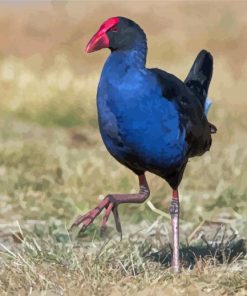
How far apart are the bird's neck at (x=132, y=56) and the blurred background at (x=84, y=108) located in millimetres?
1764

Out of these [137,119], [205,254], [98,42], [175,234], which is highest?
[98,42]

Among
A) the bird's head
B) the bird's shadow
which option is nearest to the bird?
the bird's head

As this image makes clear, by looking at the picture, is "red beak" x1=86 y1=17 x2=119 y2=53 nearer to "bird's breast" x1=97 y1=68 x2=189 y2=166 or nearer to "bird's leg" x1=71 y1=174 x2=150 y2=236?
"bird's breast" x1=97 y1=68 x2=189 y2=166

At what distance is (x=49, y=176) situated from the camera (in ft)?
27.8

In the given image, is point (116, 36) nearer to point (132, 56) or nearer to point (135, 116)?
point (132, 56)

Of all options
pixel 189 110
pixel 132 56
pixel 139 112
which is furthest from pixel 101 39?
pixel 189 110

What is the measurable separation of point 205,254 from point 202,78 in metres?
0.88

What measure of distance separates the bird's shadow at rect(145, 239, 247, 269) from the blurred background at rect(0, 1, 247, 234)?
57 cm

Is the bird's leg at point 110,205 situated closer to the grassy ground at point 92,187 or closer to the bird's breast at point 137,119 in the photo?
the grassy ground at point 92,187

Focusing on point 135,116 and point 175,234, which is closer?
point 135,116

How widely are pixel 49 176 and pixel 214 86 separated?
5.29 metres

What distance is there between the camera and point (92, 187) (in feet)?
26.3

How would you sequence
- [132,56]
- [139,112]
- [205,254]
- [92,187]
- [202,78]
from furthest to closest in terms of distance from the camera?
[92,187], [202,78], [205,254], [132,56], [139,112]

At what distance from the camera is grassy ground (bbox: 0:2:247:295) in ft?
17.4
